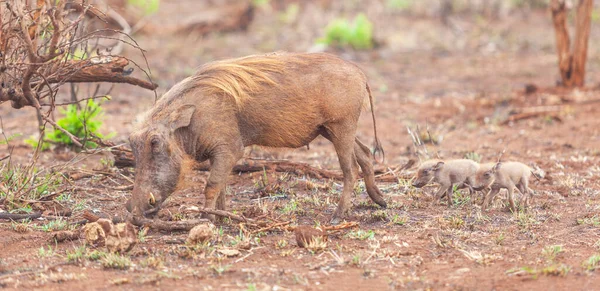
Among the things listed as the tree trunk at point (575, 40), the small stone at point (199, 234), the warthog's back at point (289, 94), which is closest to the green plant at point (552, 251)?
the warthog's back at point (289, 94)

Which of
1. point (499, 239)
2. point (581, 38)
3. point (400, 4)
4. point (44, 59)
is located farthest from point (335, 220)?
point (400, 4)

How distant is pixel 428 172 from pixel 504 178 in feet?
2.02

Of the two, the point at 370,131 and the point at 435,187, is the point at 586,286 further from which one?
the point at 370,131

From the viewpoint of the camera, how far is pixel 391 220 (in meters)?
5.65

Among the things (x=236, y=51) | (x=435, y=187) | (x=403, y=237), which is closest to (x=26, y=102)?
(x=403, y=237)

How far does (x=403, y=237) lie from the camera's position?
17.1 ft

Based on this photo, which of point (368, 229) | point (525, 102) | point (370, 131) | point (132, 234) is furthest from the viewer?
point (525, 102)

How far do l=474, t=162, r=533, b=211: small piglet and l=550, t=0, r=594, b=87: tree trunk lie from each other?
5.98 meters

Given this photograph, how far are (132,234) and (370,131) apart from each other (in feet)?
18.3

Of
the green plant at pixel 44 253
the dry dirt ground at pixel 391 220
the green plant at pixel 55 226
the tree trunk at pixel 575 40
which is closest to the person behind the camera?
the dry dirt ground at pixel 391 220

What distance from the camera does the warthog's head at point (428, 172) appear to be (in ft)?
20.4

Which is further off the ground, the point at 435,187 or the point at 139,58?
the point at 139,58

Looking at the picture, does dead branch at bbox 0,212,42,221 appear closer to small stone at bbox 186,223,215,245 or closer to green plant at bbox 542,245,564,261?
small stone at bbox 186,223,215,245

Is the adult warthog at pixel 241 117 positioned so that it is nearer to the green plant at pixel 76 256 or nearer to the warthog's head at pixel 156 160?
the warthog's head at pixel 156 160
